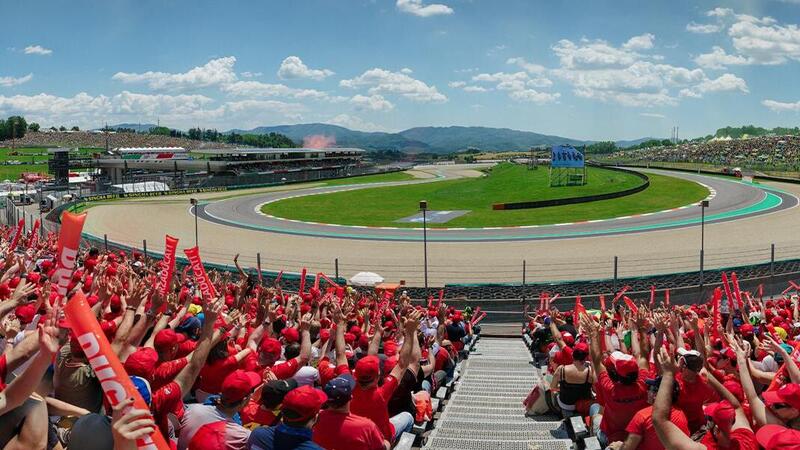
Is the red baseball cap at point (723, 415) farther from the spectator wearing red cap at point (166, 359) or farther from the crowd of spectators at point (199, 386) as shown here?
the spectator wearing red cap at point (166, 359)

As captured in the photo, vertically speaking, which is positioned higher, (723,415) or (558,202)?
(723,415)

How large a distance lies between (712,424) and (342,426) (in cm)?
228

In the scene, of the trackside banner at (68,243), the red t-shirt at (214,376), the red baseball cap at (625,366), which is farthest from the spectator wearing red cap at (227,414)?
the red baseball cap at (625,366)

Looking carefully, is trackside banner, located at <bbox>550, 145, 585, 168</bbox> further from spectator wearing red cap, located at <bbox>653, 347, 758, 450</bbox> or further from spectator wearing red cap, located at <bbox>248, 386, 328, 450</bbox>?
spectator wearing red cap, located at <bbox>248, 386, 328, 450</bbox>

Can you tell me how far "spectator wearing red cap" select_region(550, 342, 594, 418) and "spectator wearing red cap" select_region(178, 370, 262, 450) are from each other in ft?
12.3

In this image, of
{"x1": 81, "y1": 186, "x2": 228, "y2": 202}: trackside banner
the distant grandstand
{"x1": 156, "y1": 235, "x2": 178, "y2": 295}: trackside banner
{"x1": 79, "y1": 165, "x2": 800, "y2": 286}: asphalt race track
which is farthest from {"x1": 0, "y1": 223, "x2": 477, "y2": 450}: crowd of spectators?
the distant grandstand

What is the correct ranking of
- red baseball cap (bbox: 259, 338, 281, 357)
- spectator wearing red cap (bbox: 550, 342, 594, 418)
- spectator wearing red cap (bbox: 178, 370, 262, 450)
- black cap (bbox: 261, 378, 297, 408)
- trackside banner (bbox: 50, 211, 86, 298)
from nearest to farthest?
spectator wearing red cap (bbox: 178, 370, 262, 450) → black cap (bbox: 261, 378, 297, 408) → trackside banner (bbox: 50, 211, 86, 298) → red baseball cap (bbox: 259, 338, 281, 357) → spectator wearing red cap (bbox: 550, 342, 594, 418)

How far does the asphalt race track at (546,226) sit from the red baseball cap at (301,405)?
30.3m

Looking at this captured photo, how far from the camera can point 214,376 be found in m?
5.19

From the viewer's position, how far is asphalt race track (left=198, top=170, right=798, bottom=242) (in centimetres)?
3528

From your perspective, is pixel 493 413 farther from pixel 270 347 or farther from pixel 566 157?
pixel 566 157

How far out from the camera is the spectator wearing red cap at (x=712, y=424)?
12.0 ft

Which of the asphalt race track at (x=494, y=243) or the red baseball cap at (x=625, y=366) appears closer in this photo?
the red baseball cap at (x=625, y=366)

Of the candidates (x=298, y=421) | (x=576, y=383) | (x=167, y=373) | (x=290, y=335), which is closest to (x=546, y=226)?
(x=576, y=383)
